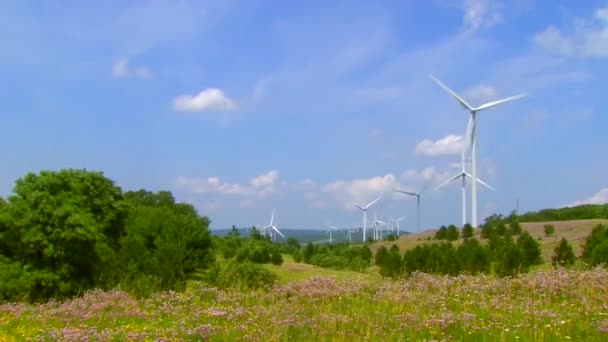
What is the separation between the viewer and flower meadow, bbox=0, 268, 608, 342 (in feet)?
27.5

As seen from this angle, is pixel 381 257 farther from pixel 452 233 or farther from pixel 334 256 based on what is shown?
pixel 452 233

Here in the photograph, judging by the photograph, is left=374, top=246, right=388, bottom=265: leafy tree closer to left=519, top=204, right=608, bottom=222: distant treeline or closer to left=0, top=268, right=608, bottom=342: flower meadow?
left=0, top=268, right=608, bottom=342: flower meadow

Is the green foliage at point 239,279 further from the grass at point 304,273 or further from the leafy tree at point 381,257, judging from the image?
the leafy tree at point 381,257

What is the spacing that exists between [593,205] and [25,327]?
132870mm

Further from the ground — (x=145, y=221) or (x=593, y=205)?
(x=593, y=205)

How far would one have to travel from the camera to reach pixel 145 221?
4391cm

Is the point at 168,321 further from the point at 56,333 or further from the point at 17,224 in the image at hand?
the point at 17,224

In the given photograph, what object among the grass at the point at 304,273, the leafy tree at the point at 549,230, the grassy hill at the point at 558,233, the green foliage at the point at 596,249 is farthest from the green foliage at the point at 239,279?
the leafy tree at the point at 549,230

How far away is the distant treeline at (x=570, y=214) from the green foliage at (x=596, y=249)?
69944 millimetres

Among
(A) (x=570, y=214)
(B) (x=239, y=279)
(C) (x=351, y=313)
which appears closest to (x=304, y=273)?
(B) (x=239, y=279)

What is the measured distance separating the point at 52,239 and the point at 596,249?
28.9 m

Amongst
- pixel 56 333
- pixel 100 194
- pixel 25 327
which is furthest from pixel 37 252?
pixel 56 333

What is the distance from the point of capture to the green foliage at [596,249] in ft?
108

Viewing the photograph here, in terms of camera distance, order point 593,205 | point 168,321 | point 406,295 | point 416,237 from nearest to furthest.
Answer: point 168,321, point 406,295, point 416,237, point 593,205
